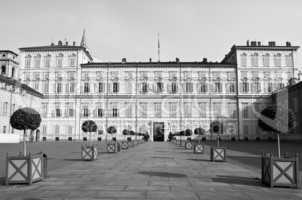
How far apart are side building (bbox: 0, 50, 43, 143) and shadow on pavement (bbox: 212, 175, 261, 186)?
143 feet

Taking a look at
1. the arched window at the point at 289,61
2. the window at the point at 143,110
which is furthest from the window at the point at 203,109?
the arched window at the point at 289,61

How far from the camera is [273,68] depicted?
6700cm

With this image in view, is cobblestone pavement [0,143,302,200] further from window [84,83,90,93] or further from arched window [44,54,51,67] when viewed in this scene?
arched window [44,54,51,67]

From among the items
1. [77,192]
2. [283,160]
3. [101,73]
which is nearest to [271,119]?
[283,160]

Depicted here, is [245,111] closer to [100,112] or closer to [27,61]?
[100,112]

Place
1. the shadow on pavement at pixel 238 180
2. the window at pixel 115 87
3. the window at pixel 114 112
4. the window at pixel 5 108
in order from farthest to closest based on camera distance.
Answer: the window at pixel 115 87, the window at pixel 114 112, the window at pixel 5 108, the shadow on pavement at pixel 238 180

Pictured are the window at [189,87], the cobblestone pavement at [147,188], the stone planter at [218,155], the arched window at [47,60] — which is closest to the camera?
the cobblestone pavement at [147,188]

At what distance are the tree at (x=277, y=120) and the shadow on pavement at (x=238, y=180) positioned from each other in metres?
1.32

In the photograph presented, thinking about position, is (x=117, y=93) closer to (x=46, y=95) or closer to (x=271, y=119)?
(x=46, y=95)

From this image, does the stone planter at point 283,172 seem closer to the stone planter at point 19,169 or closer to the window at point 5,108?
the stone planter at point 19,169

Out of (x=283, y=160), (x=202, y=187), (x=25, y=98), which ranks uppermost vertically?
(x=25, y=98)

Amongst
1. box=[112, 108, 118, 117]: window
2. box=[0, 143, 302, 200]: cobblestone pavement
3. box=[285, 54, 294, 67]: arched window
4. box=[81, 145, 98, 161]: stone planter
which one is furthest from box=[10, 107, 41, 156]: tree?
box=[285, 54, 294, 67]: arched window

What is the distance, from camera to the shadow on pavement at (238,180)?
10.4m

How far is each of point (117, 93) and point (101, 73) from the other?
5.79m
